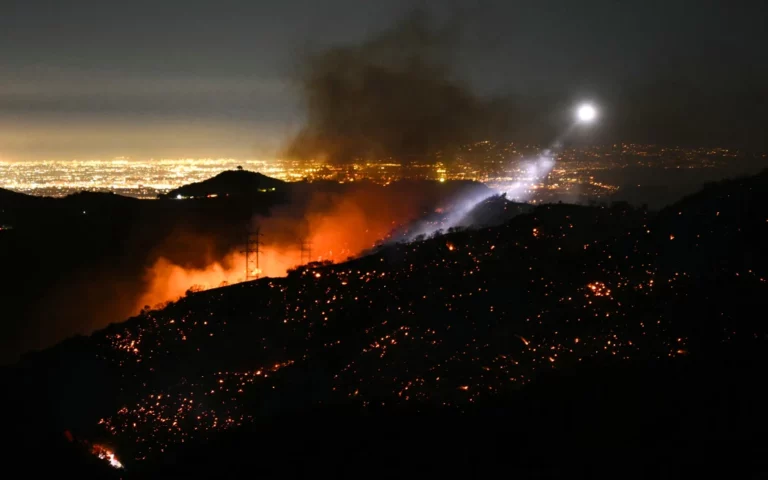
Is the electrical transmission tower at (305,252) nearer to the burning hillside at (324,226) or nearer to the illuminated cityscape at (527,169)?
the burning hillside at (324,226)

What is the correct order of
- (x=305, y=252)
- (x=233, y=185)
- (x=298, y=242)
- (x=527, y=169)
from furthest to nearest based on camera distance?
(x=233, y=185) < (x=527, y=169) < (x=298, y=242) < (x=305, y=252)

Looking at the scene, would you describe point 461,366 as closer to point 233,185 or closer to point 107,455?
point 107,455

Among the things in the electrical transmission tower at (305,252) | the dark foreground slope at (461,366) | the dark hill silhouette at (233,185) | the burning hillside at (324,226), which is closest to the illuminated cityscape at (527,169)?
the burning hillside at (324,226)

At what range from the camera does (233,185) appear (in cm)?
5794

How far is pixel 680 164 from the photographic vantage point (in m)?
41.5

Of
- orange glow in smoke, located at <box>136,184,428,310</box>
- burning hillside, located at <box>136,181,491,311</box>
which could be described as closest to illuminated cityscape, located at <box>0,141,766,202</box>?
burning hillside, located at <box>136,181,491,311</box>

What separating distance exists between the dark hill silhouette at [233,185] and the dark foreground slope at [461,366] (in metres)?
42.2

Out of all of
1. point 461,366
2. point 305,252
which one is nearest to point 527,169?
point 305,252

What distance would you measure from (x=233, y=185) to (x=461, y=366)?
167 ft

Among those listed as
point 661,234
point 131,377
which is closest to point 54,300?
point 131,377

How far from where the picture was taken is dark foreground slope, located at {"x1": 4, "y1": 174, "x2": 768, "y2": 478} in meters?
8.26

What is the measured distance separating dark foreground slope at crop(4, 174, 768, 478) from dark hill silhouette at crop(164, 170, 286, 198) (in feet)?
138

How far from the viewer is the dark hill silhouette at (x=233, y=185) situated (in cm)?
5619

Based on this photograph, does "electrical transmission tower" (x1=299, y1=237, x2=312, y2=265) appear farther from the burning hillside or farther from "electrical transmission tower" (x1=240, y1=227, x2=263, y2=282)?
"electrical transmission tower" (x1=240, y1=227, x2=263, y2=282)
